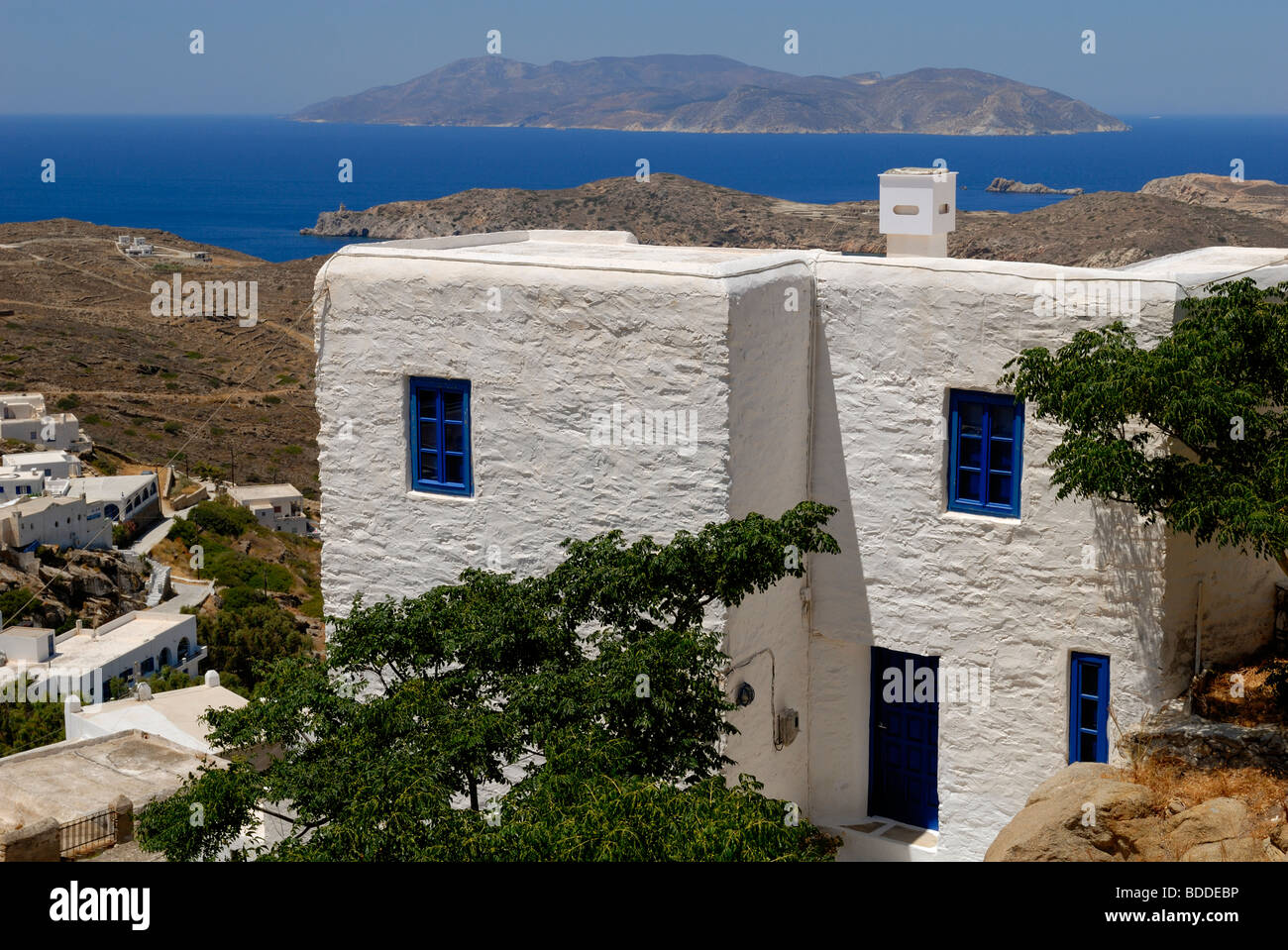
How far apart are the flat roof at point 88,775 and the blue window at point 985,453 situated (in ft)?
39.8

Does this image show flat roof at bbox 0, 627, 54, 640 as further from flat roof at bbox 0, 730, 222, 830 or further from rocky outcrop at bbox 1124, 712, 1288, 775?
rocky outcrop at bbox 1124, 712, 1288, 775

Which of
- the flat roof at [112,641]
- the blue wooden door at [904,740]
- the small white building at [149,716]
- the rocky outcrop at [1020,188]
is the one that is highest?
the rocky outcrop at [1020,188]

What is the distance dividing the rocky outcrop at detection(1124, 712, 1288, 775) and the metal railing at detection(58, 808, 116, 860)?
12617 mm

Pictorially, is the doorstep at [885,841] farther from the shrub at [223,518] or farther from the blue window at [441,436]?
Answer: the shrub at [223,518]

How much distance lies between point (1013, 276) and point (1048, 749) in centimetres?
428

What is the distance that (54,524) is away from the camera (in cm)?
5375

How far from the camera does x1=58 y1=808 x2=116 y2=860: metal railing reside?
17.5 metres

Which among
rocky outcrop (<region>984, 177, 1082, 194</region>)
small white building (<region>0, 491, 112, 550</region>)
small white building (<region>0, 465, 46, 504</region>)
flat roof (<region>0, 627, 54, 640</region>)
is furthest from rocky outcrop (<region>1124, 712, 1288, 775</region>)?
rocky outcrop (<region>984, 177, 1082, 194</region>)

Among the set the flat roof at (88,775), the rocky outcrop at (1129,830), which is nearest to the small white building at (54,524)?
the flat roof at (88,775)

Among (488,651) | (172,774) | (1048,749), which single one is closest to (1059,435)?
(1048,749)

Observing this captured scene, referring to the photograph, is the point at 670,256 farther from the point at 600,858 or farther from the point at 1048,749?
the point at 600,858

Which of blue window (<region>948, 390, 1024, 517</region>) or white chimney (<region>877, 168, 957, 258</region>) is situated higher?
white chimney (<region>877, 168, 957, 258</region>)

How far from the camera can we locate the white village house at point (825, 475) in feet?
39.8
